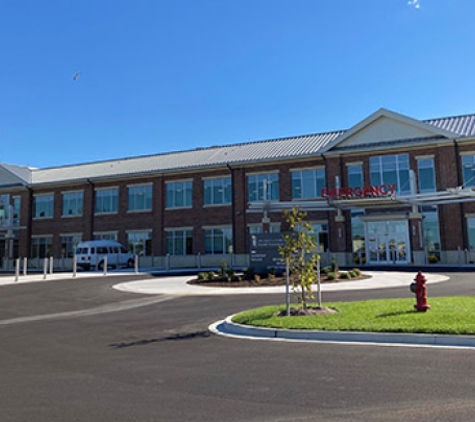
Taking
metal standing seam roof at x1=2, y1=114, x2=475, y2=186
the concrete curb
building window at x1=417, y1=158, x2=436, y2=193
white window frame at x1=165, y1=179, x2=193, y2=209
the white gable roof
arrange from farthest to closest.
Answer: white window frame at x1=165, y1=179, x2=193, y2=209, metal standing seam roof at x1=2, y1=114, x2=475, y2=186, the white gable roof, building window at x1=417, y1=158, x2=436, y2=193, the concrete curb

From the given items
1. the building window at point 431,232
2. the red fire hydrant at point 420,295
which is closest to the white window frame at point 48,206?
the building window at point 431,232

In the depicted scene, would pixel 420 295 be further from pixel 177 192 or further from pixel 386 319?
pixel 177 192

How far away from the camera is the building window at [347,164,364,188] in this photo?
3334cm

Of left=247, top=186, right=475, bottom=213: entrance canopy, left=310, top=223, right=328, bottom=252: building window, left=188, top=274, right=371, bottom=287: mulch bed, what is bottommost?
left=188, top=274, right=371, bottom=287: mulch bed

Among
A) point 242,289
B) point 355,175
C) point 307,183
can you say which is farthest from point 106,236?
point 242,289

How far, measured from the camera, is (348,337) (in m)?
8.12

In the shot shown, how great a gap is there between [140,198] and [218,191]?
7808 mm

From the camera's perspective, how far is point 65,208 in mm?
43969

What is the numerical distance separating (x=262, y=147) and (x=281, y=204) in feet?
31.3

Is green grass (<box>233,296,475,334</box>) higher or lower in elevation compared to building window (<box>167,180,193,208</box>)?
lower

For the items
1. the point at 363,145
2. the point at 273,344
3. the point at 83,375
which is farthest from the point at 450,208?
the point at 83,375

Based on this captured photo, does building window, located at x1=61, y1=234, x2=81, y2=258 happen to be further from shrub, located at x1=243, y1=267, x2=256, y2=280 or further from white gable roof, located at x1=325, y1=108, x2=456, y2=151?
shrub, located at x1=243, y1=267, x2=256, y2=280

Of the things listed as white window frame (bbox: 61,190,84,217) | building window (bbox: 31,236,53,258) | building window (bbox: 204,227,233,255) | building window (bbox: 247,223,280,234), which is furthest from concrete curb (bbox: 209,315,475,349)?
building window (bbox: 31,236,53,258)

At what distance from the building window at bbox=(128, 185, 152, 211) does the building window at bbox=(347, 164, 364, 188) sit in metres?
17.7
